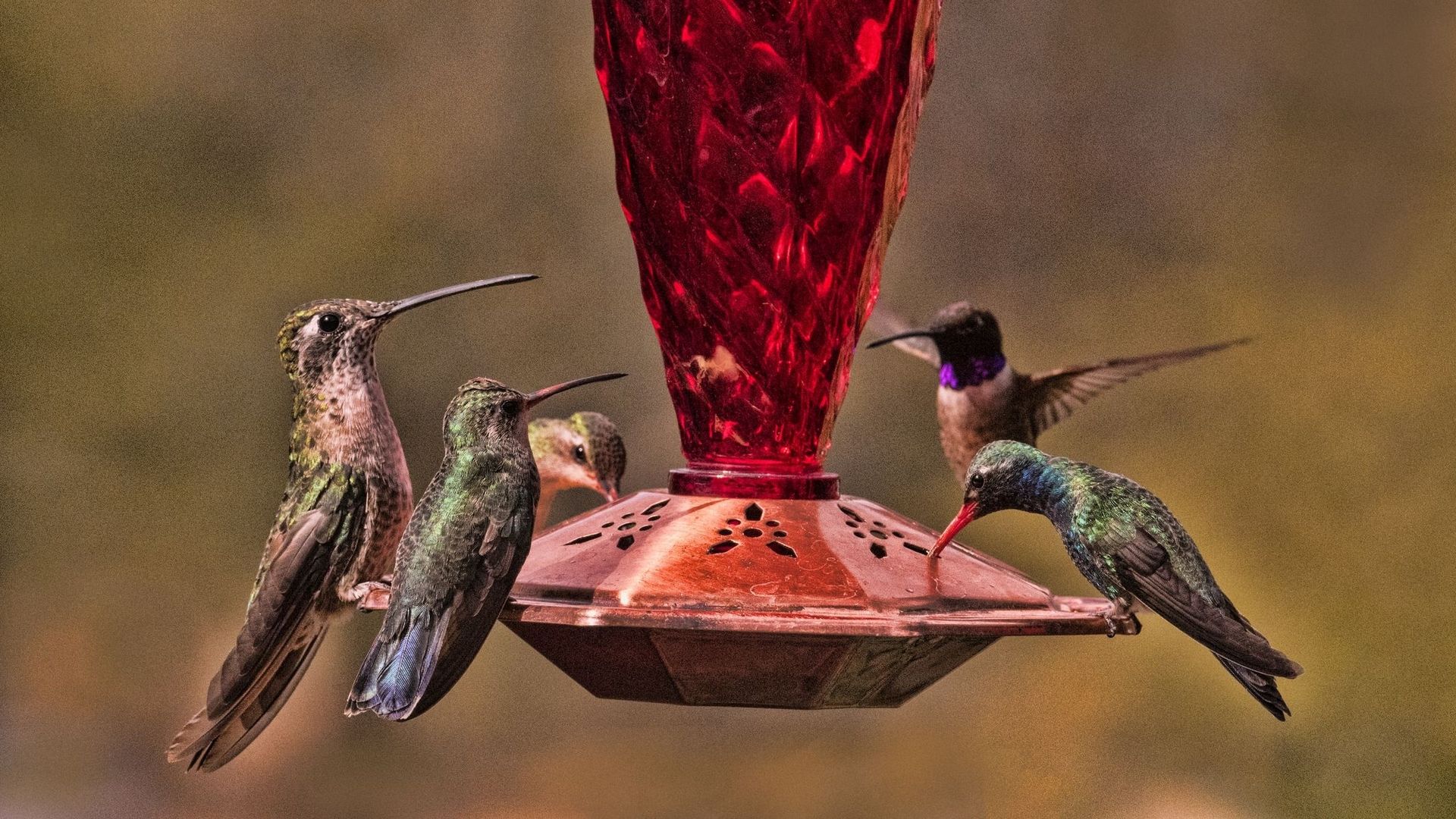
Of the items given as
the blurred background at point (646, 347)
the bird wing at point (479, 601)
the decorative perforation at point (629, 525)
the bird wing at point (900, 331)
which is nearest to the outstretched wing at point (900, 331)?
the bird wing at point (900, 331)

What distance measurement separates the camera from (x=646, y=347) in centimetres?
517

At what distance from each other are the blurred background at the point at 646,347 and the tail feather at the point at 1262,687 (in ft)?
9.25

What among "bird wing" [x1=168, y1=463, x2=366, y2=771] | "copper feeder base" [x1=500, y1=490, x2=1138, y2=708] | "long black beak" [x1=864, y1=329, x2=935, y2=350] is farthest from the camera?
"long black beak" [x1=864, y1=329, x2=935, y2=350]

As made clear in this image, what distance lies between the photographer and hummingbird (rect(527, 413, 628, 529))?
2.81 m

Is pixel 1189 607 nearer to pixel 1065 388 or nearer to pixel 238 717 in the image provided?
pixel 238 717

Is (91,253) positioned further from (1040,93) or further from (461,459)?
(461,459)

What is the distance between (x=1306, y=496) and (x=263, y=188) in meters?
3.27

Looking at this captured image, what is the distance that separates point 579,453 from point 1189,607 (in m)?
1.47

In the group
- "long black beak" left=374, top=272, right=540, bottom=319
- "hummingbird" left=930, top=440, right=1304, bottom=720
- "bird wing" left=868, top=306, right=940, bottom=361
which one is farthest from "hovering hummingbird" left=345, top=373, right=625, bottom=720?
"bird wing" left=868, top=306, right=940, bottom=361

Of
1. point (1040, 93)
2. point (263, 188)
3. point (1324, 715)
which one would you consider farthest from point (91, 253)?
point (1324, 715)

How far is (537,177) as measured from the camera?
5375 mm

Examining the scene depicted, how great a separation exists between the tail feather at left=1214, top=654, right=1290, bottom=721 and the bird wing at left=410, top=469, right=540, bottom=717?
727 mm

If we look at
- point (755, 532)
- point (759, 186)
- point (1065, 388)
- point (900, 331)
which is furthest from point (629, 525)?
point (900, 331)

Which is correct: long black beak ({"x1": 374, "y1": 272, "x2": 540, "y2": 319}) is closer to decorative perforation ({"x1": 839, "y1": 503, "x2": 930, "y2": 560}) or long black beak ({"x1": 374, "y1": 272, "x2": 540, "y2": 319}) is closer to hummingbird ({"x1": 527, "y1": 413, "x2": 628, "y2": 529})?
decorative perforation ({"x1": 839, "y1": 503, "x2": 930, "y2": 560})
